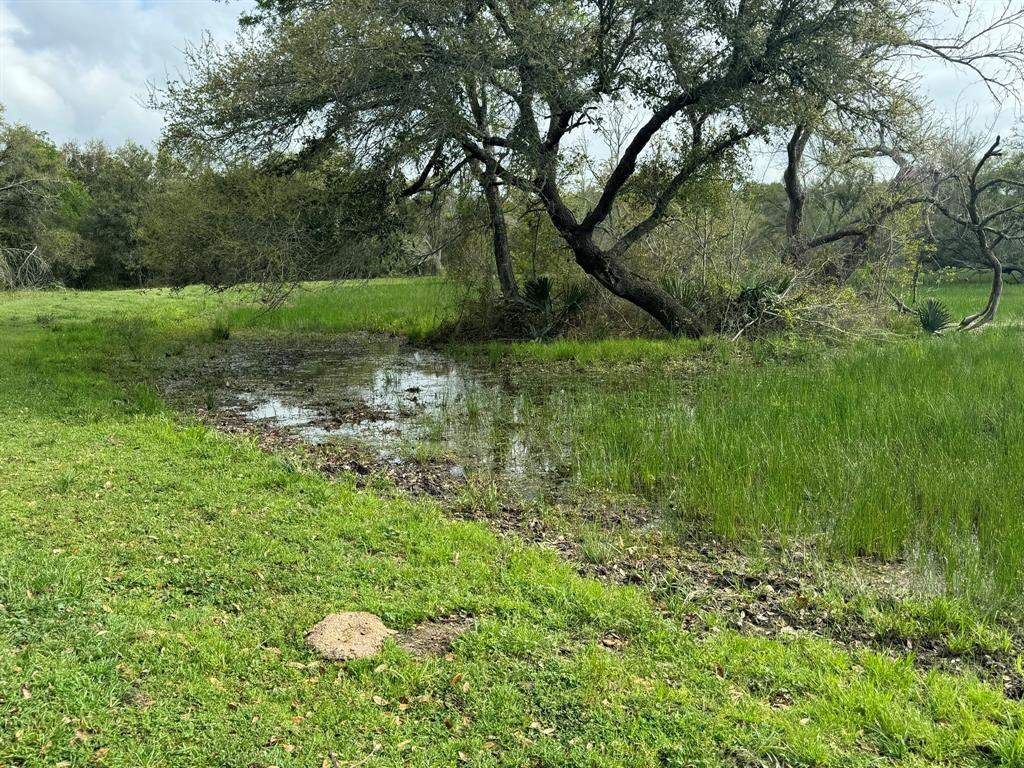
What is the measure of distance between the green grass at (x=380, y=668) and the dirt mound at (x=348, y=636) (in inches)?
3.7

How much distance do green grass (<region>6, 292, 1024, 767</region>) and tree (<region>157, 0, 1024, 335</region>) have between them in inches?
334

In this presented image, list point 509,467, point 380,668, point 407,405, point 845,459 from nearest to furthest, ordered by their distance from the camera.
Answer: point 380,668 → point 845,459 → point 509,467 → point 407,405

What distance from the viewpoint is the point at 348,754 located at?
123 inches

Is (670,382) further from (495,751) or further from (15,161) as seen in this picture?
(15,161)

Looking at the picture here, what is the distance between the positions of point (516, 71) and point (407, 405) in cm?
602

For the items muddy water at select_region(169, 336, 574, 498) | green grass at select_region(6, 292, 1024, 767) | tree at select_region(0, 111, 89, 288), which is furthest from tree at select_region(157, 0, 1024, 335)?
tree at select_region(0, 111, 89, 288)

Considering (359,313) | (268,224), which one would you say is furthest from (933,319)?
(359,313)

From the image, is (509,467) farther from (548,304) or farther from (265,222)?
(548,304)

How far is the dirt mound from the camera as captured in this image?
12.6 feet

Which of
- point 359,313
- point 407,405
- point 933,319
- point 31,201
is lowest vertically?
point 407,405

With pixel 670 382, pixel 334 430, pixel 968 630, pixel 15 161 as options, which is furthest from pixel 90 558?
pixel 15 161

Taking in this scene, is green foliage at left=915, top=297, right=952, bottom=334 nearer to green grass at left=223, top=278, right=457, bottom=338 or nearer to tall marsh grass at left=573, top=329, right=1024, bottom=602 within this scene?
tall marsh grass at left=573, top=329, right=1024, bottom=602

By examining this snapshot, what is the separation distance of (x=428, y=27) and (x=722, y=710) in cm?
1211

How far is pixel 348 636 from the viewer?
157 inches
